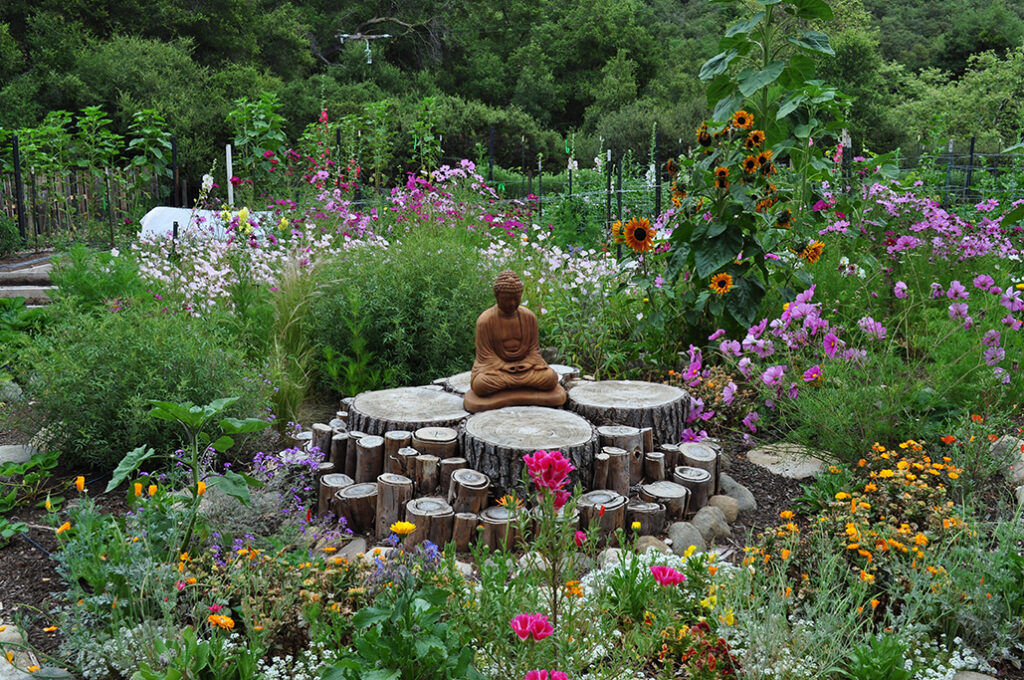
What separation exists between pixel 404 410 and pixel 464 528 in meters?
0.93

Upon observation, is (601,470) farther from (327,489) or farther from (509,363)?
(327,489)

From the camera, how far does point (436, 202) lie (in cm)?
745

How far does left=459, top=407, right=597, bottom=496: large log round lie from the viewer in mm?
3453

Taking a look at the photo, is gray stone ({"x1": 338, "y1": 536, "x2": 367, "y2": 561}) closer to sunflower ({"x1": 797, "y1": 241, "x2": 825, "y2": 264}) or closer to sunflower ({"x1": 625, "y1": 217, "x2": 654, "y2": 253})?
sunflower ({"x1": 625, "y1": 217, "x2": 654, "y2": 253})

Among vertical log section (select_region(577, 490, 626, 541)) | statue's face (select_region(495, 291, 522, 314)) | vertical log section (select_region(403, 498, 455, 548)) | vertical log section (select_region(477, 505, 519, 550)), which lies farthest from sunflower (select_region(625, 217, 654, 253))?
vertical log section (select_region(403, 498, 455, 548))

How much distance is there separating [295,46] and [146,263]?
2065 centimetres

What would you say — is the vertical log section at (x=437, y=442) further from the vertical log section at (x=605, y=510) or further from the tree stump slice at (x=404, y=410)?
the vertical log section at (x=605, y=510)

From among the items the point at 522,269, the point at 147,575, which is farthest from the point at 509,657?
the point at 522,269

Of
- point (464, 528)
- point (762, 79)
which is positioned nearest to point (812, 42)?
point (762, 79)

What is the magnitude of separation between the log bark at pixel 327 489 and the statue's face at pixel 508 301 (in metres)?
1.17

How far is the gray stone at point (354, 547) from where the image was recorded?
335 cm

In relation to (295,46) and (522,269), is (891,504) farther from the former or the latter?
(295,46)

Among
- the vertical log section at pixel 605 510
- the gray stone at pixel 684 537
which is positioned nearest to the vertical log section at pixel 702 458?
the gray stone at pixel 684 537

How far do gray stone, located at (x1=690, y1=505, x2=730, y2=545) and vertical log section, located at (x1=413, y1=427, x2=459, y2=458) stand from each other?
3.85 ft
